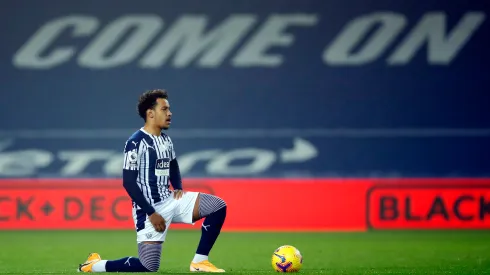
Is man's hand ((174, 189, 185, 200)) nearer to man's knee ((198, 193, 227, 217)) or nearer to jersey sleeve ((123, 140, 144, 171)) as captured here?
man's knee ((198, 193, 227, 217))

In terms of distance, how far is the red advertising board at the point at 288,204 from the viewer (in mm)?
13391

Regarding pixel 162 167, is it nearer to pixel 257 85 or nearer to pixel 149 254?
pixel 149 254


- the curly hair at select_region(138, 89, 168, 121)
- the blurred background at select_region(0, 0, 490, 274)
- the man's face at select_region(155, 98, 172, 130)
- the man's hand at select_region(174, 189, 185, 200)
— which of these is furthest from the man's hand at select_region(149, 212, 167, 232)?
the blurred background at select_region(0, 0, 490, 274)

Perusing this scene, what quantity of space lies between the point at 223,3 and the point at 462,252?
937cm

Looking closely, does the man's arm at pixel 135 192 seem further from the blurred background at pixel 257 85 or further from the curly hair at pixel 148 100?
the blurred background at pixel 257 85

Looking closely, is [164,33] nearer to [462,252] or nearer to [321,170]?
[321,170]

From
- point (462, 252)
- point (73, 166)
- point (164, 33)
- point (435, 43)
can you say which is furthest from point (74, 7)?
point (462, 252)

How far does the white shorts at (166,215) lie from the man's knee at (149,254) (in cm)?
4

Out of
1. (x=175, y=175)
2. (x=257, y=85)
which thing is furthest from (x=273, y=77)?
(x=175, y=175)

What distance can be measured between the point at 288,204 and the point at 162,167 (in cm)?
593

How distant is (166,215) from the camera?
7910 mm

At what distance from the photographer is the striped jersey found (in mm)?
7801

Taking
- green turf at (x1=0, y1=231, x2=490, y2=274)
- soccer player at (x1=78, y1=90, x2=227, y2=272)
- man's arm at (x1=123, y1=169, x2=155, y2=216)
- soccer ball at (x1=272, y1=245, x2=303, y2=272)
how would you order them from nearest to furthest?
man's arm at (x1=123, y1=169, x2=155, y2=216)
soccer player at (x1=78, y1=90, x2=227, y2=272)
soccer ball at (x1=272, y1=245, x2=303, y2=272)
green turf at (x1=0, y1=231, x2=490, y2=274)

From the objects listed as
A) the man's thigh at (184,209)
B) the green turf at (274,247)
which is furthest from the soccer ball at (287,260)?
the man's thigh at (184,209)
